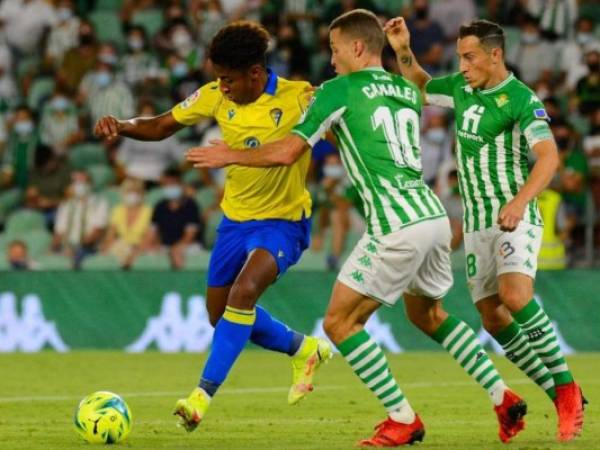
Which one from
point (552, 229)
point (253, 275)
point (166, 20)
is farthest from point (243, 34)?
point (166, 20)

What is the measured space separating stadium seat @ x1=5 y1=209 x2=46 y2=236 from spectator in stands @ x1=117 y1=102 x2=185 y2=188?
4.03 feet

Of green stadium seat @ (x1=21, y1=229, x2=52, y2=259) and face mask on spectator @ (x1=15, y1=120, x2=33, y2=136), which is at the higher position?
face mask on spectator @ (x1=15, y1=120, x2=33, y2=136)

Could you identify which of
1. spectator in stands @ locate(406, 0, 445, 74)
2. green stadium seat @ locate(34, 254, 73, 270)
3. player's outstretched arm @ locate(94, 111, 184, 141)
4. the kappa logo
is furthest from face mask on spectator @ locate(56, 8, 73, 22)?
the kappa logo

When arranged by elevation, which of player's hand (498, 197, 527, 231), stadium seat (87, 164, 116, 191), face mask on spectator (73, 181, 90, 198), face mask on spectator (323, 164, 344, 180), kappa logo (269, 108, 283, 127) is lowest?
stadium seat (87, 164, 116, 191)

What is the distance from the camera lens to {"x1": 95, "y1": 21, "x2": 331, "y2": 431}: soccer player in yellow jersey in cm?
935

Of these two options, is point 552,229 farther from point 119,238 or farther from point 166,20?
point 166,20

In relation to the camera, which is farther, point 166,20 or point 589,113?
point 166,20

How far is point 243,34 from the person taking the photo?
368 inches

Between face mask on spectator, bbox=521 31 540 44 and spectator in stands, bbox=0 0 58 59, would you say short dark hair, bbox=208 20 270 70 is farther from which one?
spectator in stands, bbox=0 0 58 59

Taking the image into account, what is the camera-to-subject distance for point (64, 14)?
22.7m

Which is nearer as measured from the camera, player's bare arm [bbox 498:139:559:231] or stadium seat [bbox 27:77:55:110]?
player's bare arm [bbox 498:139:559:231]

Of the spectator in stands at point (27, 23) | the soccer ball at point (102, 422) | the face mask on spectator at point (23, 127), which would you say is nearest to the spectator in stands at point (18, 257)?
the face mask on spectator at point (23, 127)

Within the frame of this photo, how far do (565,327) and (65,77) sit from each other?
29.1 feet

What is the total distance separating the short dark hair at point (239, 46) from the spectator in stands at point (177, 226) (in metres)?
8.87
